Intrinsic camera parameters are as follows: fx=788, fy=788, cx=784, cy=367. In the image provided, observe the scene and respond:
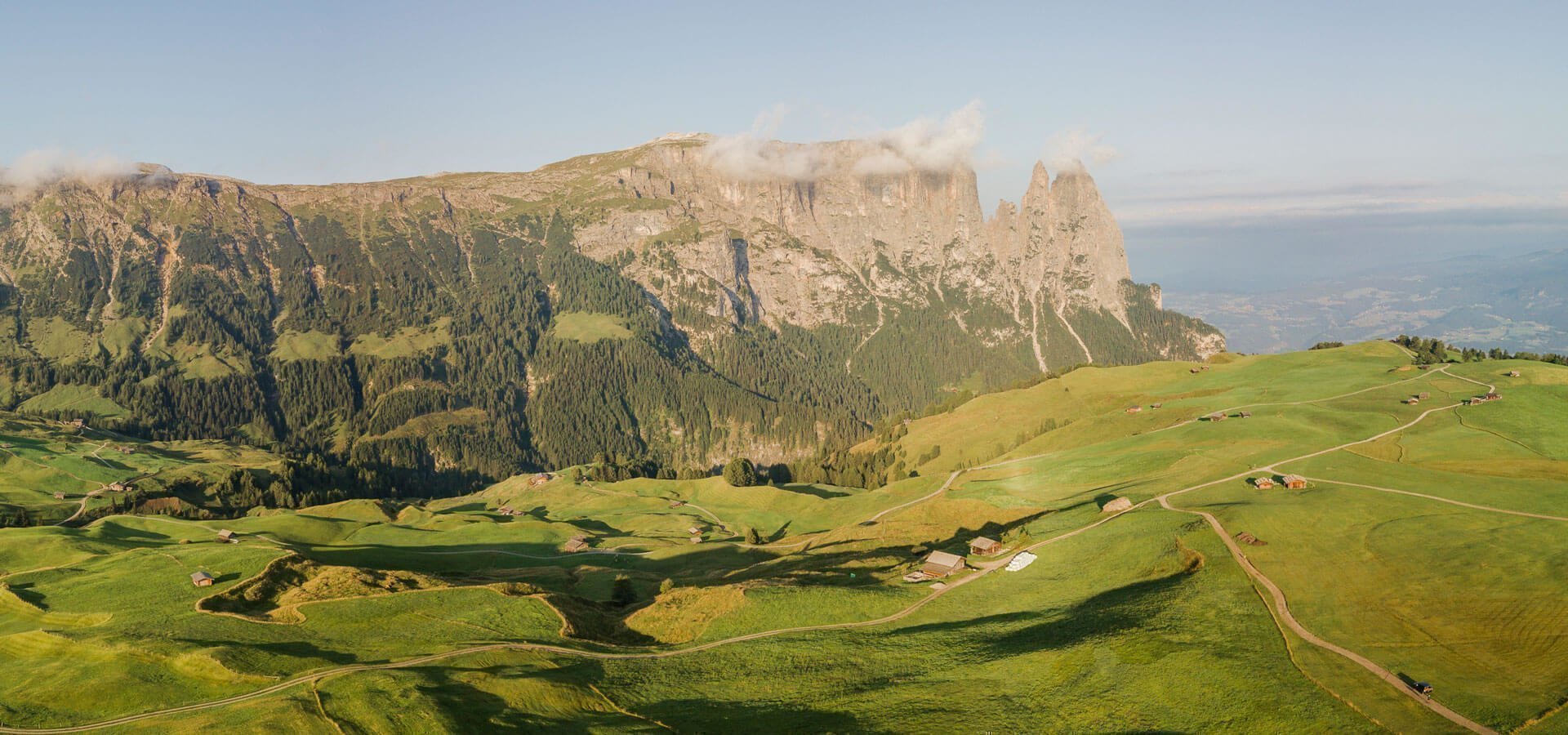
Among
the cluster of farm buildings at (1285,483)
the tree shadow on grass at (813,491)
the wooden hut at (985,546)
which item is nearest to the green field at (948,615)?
the cluster of farm buildings at (1285,483)

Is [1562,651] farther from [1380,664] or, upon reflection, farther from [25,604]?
[25,604]

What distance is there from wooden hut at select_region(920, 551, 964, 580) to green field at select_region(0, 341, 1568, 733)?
75.2 inches

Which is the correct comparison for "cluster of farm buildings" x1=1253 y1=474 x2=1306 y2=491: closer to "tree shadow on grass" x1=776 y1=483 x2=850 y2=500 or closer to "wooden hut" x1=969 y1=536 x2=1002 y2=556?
"wooden hut" x1=969 y1=536 x2=1002 y2=556

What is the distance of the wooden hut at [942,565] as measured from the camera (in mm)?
74812

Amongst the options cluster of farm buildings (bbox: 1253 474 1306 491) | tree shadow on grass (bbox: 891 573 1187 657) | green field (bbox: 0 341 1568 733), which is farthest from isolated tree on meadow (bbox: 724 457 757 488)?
tree shadow on grass (bbox: 891 573 1187 657)

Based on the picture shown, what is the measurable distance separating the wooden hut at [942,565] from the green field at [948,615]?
6.27ft

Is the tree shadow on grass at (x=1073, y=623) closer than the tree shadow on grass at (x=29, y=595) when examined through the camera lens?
Yes

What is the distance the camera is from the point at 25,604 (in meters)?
65.0

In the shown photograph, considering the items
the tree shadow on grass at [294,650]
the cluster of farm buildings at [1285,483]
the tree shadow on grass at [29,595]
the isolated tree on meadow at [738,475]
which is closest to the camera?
the tree shadow on grass at [294,650]

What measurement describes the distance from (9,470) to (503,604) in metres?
198

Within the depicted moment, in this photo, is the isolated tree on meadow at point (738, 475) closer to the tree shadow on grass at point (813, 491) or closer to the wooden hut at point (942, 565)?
the tree shadow on grass at point (813, 491)

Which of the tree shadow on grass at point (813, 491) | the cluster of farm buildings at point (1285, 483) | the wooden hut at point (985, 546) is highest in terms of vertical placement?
the cluster of farm buildings at point (1285, 483)

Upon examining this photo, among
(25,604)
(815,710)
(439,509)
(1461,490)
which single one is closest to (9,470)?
(439,509)

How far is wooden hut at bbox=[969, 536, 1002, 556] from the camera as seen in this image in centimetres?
8069
